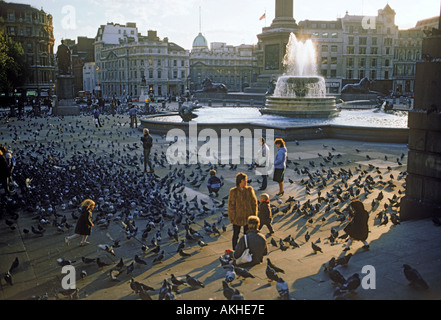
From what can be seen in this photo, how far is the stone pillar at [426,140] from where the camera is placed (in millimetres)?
8227

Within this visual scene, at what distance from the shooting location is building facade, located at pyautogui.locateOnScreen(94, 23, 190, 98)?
10400 cm

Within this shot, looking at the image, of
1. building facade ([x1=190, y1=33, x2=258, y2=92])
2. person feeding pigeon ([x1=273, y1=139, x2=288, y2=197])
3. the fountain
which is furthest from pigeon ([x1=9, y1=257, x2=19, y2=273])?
building facade ([x1=190, y1=33, x2=258, y2=92])

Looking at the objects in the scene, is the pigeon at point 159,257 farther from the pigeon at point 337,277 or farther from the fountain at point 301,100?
the fountain at point 301,100

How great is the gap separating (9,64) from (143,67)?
A: 66.1 meters

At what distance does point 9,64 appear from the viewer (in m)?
39.0

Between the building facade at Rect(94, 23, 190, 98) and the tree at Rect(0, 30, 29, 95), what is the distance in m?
46.1

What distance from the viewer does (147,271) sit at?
660cm

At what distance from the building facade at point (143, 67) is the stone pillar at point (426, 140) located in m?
92.3

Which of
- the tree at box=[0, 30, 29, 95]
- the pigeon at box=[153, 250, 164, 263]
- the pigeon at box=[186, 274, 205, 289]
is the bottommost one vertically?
the pigeon at box=[153, 250, 164, 263]

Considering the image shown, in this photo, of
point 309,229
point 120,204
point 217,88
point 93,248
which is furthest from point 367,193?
point 217,88

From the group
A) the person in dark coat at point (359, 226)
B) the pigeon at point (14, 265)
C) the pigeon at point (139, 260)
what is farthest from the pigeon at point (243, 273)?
the pigeon at point (14, 265)

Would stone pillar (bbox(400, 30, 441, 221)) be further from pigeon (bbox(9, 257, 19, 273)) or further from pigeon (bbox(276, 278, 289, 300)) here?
pigeon (bbox(9, 257, 19, 273))

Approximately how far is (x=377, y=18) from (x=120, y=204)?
296 feet
